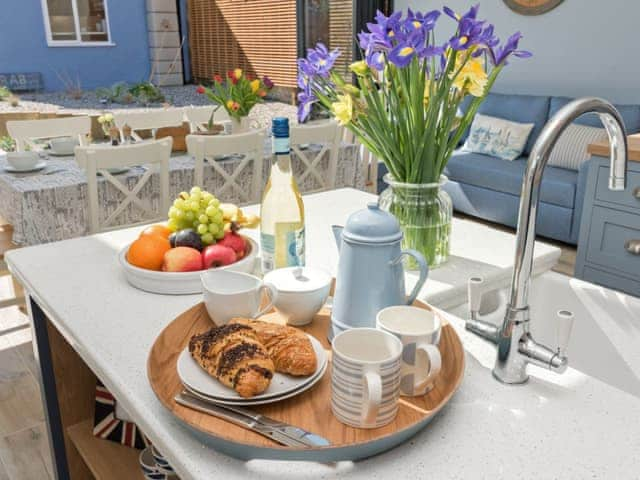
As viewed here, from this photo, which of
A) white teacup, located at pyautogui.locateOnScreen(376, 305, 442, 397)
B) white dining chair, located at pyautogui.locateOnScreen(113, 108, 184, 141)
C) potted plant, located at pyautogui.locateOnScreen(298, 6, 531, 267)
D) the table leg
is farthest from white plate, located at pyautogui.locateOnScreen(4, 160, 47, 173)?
white teacup, located at pyautogui.locateOnScreen(376, 305, 442, 397)

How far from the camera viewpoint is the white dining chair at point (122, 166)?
2318 millimetres

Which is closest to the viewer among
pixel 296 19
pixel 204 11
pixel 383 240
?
pixel 383 240

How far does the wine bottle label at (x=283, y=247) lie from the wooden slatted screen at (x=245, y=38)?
639cm

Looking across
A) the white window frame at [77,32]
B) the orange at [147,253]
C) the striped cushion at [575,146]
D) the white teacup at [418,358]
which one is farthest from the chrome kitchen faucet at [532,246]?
the white window frame at [77,32]

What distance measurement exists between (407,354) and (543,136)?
0.30m

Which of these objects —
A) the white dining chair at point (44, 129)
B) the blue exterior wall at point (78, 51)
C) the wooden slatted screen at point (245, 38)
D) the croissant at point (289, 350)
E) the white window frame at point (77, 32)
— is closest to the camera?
the croissant at point (289, 350)

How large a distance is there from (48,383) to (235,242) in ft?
1.73

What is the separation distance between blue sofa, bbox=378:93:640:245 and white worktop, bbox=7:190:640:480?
2609mm

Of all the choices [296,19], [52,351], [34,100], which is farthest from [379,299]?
[34,100]

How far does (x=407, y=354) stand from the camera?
72 cm

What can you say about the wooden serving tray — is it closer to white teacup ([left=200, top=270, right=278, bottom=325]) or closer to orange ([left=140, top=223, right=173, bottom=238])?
white teacup ([left=200, top=270, right=278, bottom=325])

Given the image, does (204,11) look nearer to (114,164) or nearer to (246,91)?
(246,91)

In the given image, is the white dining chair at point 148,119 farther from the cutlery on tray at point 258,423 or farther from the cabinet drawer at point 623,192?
the cutlery on tray at point 258,423

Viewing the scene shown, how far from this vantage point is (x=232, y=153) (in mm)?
2736
